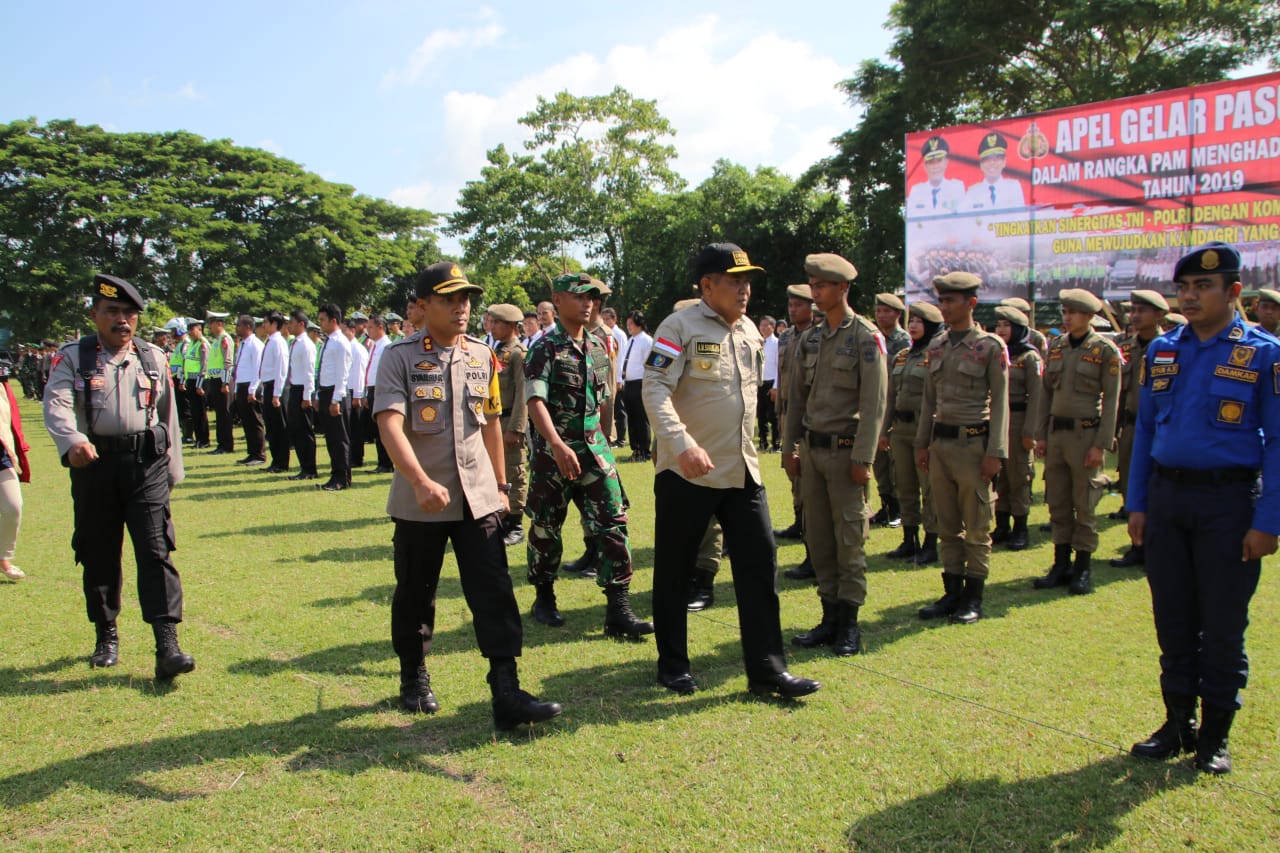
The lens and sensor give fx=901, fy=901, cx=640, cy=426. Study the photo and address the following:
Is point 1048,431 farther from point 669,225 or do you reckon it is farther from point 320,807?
point 669,225

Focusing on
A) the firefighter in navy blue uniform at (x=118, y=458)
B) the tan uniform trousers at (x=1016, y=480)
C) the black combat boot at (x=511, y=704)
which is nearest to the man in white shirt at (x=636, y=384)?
the tan uniform trousers at (x=1016, y=480)

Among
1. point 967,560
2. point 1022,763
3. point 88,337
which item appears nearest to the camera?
point 1022,763

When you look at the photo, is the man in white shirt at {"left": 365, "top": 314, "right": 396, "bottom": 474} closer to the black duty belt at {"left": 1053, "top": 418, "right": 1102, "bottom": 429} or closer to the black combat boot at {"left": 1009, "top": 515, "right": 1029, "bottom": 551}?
the black combat boot at {"left": 1009, "top": 515, "right": 1029, "bottom": 551}

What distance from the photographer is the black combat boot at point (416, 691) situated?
4.32m

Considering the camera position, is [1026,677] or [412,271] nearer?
[1026,677]

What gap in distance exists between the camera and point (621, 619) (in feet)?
17.9

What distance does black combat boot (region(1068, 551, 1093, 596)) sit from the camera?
20.7ft

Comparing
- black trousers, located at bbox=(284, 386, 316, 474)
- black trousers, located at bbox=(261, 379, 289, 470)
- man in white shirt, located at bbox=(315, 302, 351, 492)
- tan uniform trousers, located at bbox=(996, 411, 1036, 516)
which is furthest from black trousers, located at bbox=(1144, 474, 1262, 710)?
black trousers, located at bbox=(261, 379, 289, 470)

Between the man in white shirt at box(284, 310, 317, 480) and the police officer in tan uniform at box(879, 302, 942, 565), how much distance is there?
784 cm

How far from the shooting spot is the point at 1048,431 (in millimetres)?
6996

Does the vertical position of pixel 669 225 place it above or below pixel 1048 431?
above

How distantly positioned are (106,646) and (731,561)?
3.56 m

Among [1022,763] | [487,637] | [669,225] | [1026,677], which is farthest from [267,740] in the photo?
[669,225]

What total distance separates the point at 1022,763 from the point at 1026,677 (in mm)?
1099
